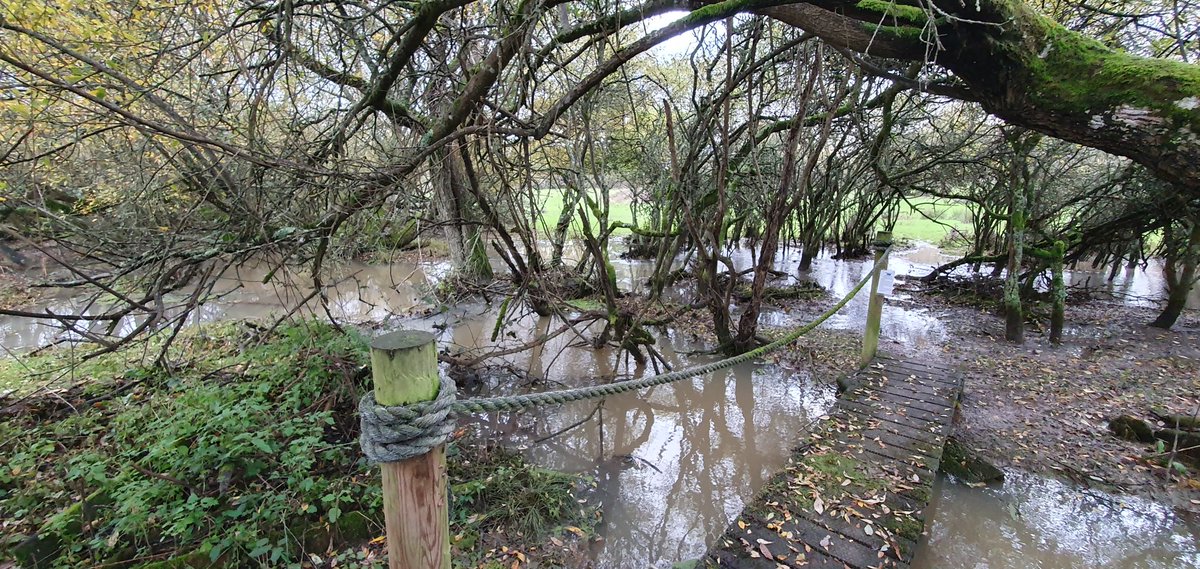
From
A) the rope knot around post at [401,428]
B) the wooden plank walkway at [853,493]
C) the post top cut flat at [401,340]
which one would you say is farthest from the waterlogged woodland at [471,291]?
the rope knot around post at [401,428]

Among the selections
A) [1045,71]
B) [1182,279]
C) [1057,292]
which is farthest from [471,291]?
[1182,279]

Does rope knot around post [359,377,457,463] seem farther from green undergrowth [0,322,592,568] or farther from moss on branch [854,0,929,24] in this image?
moss on branch [854,0,929,24]

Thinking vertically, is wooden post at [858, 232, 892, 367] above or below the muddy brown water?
above

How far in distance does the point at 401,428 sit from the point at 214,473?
3117 millimetres

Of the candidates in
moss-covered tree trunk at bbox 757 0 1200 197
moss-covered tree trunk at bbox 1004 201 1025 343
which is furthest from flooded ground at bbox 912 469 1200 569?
moss-covered tree trunk at bbox 1004 201 1025 343

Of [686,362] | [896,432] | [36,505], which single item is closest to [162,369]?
[36,505]

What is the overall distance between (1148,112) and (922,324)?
7.19 m

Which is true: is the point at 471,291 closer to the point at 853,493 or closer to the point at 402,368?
the point at 853,493

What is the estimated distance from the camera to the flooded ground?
3346 mm

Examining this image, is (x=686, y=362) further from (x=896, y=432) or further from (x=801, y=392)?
(x=896, y=432)

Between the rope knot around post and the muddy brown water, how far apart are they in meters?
2.42

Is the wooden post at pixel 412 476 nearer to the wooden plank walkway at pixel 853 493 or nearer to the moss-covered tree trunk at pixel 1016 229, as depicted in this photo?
the wooden plank walkway at pixel 853 493

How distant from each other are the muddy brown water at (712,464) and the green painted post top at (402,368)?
239 centimetres

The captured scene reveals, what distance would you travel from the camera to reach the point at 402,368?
1.21 m
